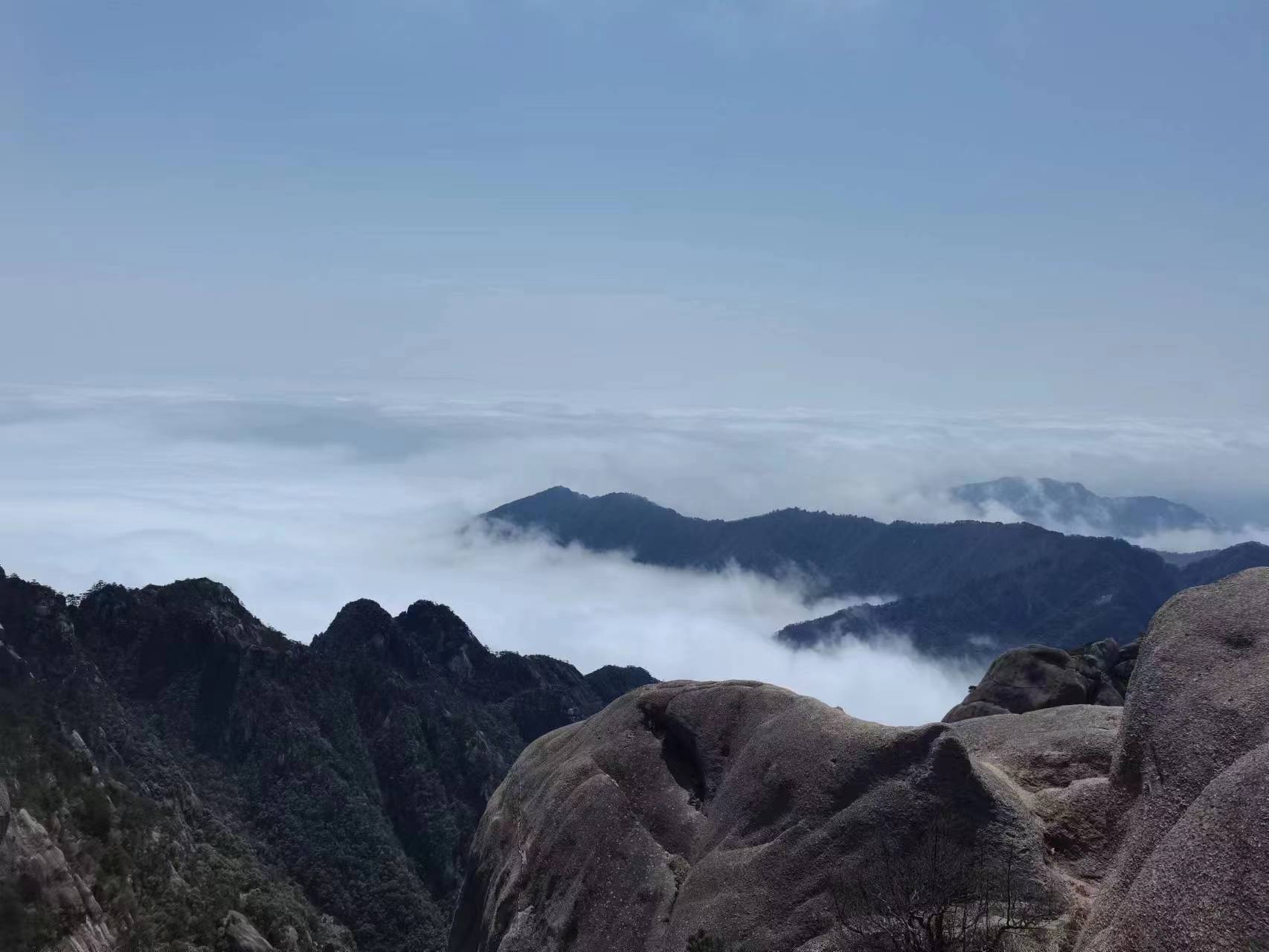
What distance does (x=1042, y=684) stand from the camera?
6500 centimetres

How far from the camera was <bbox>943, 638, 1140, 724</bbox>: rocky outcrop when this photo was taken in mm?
63562

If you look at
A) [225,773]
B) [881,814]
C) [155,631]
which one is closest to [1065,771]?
[881,814]

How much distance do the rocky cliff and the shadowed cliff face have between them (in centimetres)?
4083

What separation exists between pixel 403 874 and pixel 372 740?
133 feet

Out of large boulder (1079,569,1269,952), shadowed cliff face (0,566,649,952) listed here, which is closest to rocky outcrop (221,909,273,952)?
shadowed cliff face (0,566,649,952)

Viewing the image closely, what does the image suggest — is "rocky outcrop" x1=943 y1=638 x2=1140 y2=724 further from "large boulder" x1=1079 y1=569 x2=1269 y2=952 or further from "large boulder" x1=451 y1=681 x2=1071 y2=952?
"large boulder" x1=1079 y1=569 x2=1269 y2=952

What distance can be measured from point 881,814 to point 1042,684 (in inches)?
1666

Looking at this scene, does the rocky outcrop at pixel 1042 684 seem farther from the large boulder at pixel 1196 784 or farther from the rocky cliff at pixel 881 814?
the large boulder at pixel 1196 784

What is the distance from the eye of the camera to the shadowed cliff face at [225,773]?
75.8 m

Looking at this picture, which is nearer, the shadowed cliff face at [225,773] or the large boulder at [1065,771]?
the large boulder at [1065,771]

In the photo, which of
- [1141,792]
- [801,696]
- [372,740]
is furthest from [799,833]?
[372,740]

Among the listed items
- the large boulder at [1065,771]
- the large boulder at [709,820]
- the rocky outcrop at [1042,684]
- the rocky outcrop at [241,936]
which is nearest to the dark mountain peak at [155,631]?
the rocky outcrop at [241,936]

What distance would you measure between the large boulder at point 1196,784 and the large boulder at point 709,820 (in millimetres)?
3078

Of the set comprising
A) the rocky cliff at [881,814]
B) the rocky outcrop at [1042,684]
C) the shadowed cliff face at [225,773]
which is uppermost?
the rocky cliff at [881,814]
